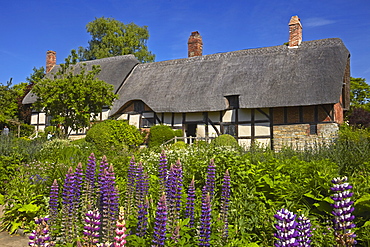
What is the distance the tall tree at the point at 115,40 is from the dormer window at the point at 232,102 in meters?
16.8

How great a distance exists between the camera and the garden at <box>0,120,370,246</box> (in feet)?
7.71

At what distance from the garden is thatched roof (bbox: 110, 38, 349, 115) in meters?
8.36

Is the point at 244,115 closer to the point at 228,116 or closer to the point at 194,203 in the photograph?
the point at 228,116

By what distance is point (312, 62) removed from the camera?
1595cm

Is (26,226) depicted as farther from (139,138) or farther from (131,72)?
(131,72)

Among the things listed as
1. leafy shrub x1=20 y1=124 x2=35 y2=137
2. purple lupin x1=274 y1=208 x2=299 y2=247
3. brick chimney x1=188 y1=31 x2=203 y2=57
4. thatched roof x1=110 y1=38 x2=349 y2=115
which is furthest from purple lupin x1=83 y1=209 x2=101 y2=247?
leafy shrub x1=20 y1=124 x2=35 y2=137

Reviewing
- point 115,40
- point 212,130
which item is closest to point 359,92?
point 212,130

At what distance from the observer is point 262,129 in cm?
1595

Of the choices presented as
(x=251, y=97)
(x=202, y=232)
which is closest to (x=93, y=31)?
(x=251, y=97)

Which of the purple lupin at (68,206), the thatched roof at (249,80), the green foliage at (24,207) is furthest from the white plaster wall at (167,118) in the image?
the purple lupin at (68,206)

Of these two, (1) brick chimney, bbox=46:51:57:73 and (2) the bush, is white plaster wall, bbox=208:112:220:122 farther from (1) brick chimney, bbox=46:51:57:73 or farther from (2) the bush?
(1) brick chimney, bbox=46:51:57:73

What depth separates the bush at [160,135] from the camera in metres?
16.5

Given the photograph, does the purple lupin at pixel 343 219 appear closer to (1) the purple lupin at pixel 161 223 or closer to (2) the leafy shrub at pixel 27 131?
(1) the purple lupin at pixel 161 223

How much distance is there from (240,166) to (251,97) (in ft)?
36.0
